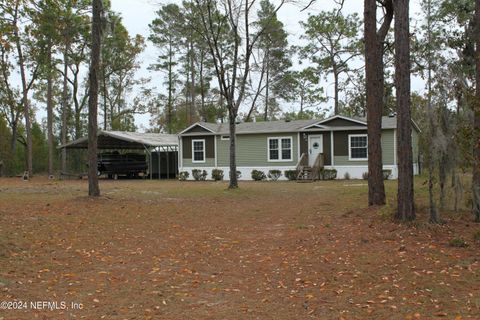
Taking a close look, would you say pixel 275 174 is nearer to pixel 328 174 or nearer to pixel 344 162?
pixel 328 174

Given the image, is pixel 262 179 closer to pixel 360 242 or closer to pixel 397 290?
pixel 360 242

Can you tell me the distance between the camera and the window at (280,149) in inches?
1069

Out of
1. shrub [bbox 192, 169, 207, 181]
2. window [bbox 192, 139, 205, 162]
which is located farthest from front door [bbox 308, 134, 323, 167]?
window [bbox 192, 139, 205, 162]

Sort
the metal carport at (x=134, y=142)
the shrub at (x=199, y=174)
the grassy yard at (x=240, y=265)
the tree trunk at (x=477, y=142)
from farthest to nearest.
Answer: the metal carport at (x=134, y=142)
the shrub at (x=199, y=174)
the tree trunk at (x=477, y=142)
the grassy yard at (x=240, y=265)

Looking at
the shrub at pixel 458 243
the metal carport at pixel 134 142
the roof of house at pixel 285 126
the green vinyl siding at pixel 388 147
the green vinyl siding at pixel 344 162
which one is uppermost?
the roof of house at pixel 285 126

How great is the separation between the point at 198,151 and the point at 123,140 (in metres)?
5.11

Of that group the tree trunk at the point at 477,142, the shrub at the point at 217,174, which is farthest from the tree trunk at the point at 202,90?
the tree trunk at the point at 477,142

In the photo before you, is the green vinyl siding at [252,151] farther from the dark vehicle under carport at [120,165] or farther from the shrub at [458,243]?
the shrub at [458,243]

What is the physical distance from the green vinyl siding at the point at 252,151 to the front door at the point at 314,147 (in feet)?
2.65

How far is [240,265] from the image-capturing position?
6879mm

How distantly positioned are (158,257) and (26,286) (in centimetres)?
221

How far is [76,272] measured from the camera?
6.34m

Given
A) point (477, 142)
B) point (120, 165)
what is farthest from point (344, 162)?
point (477, 142)

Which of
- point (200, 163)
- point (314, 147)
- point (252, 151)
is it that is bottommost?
point (200, 163)
